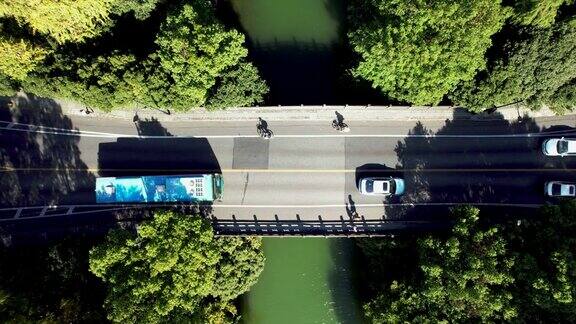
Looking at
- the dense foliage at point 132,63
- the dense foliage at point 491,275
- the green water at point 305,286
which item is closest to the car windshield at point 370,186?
the dense foliage at point 491,275

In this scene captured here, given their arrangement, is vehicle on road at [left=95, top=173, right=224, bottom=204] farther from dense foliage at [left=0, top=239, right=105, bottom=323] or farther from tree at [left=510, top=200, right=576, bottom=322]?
tree at [left=510, top=200, right=576, bottom=322]

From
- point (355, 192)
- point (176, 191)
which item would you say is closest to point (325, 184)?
point (355, 192)

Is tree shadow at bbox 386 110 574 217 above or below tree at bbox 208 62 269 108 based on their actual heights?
below

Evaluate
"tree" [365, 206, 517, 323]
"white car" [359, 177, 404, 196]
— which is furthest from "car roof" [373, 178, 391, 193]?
"tree" [365, 206, 517, 323]

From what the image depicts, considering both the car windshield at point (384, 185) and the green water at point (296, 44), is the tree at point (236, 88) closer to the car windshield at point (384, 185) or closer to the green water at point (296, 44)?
the green water at point (296, 44)

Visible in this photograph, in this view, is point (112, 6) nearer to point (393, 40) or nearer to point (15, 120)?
point (15, 120)

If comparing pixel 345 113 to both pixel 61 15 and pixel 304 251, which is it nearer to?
pixel 304 251
